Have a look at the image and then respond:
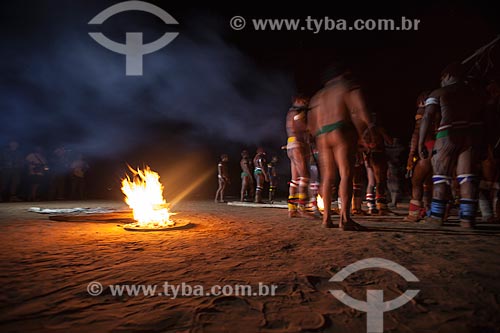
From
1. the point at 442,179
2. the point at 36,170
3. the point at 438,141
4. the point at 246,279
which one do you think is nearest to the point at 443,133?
the point at 438,141

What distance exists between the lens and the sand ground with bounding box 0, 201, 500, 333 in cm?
132

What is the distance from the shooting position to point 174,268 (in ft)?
6.98

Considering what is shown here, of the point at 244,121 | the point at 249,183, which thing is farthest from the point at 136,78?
the point at 249,183

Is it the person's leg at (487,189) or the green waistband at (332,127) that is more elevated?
the green waistband at (332,127)

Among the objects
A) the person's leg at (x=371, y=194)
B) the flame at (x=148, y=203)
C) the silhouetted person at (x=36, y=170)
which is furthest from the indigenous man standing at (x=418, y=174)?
the silhouetted person at (x=36, y=170)

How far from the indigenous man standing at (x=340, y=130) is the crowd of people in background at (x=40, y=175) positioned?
1220 centimetres

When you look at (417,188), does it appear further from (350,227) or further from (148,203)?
(148,203)

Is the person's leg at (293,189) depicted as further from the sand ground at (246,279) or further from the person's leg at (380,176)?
the sand ground at (246,279)

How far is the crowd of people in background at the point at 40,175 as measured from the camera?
1165 centimetres

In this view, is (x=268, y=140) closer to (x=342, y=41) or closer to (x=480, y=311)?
(x=342, y=41)

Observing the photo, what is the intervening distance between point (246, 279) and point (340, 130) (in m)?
2.83

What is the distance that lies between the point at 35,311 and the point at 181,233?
234 cm

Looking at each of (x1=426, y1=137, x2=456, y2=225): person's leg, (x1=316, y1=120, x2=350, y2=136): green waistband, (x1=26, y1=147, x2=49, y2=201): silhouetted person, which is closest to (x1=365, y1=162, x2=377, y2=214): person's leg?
(x1=426, y1=137, x2=456, y2=225): person's leg

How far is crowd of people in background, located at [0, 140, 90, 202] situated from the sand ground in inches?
418
